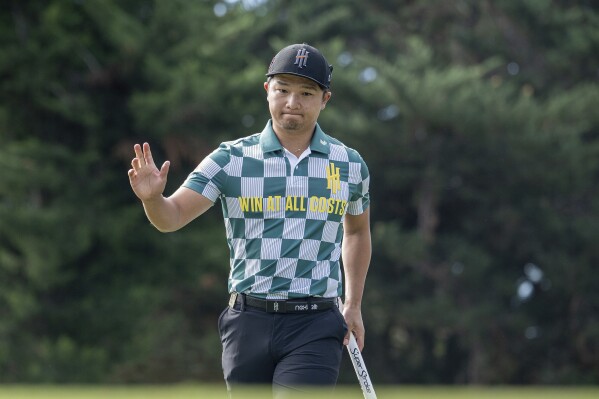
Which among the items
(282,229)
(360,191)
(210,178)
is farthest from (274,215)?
(360,191)

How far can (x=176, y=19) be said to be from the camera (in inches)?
874

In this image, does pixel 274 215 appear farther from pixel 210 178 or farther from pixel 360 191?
pixel 360 191

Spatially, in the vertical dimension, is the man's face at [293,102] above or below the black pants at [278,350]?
above

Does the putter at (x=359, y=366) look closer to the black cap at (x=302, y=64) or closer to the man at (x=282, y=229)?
the man at (x=282, y=229)

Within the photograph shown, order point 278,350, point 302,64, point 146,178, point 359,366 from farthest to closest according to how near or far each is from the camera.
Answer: point 359,366
point 302,64
point 278,350
point 146,178

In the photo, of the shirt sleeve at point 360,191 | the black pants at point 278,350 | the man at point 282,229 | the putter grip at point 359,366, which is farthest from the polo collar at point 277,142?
the putter grip at point 359,366

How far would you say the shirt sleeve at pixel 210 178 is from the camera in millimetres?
4688

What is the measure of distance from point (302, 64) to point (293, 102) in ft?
0.51

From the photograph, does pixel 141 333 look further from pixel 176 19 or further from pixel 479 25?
pixel 479 25

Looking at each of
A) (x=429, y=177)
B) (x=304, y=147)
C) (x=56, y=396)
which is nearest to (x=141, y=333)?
(x=429, y=177)

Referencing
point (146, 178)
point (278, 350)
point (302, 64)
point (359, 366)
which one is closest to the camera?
point (146, 178)

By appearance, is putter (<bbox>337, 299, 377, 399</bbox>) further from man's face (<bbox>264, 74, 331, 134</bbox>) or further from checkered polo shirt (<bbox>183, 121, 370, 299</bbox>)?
man's face (<bbox>264, 74, 331, 134</bbox>)

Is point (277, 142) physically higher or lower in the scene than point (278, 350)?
higher

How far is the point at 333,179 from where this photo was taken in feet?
15.8
